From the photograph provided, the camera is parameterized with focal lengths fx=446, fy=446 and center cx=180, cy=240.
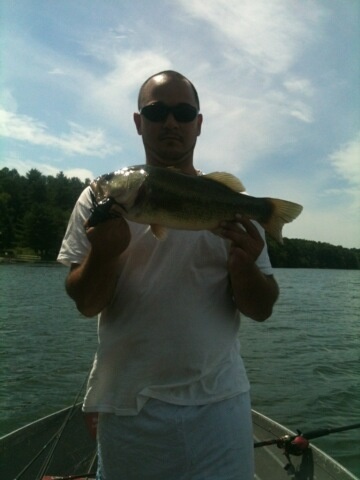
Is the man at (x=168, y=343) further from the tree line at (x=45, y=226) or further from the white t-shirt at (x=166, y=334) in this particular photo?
the tree line at (x=45, y=226)

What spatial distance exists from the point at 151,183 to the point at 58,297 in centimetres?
Result: 2361

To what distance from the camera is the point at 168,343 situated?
204cm

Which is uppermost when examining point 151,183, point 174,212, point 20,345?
point 151,183

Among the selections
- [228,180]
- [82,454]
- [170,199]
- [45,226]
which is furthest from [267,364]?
[45,226]

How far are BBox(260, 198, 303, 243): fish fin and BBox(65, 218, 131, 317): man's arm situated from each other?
932mm

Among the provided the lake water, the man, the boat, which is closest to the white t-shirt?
the man

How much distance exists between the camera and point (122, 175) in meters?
2.28

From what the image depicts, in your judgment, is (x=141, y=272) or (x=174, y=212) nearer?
(x=141, y=272)

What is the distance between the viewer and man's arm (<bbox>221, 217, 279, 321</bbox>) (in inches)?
83.2

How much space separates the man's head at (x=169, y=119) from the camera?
2.44 m

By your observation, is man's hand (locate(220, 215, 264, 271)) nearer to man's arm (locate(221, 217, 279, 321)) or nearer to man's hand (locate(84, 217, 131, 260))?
man's arm (locate(221, 217, 279, 321))

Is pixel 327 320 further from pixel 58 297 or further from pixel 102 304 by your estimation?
pixel 102 304

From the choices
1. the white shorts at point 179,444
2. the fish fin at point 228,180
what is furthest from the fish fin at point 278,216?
the white shorts at point 179,444

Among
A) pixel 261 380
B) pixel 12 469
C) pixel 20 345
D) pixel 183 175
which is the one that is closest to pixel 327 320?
pixel 261 380
